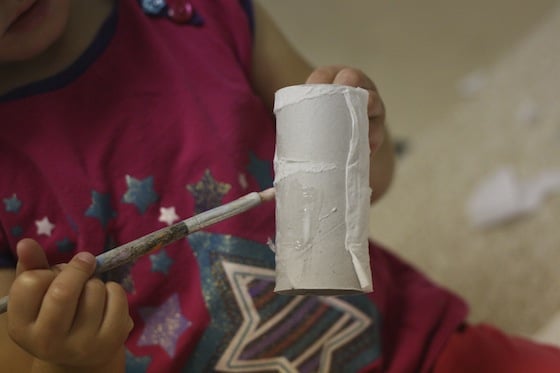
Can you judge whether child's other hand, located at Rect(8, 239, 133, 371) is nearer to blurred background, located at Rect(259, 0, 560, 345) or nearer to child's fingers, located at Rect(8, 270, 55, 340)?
child's fingers, located at Rect(8, 270, 55, 340)

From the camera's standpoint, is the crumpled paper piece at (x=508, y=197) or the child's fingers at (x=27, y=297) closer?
the child's fingers at (x=27, y=297)

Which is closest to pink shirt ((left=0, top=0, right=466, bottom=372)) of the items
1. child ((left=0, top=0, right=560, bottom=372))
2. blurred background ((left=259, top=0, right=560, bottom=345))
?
child ((left=0, top=0, right=560, bottom=372))

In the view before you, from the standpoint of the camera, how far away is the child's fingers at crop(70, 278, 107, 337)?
1.25 feet

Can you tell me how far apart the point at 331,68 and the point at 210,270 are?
180 millimetres

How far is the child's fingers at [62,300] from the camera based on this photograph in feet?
1.21

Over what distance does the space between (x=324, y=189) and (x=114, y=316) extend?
0.14m

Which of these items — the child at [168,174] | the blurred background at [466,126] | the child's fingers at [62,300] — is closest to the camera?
the child's fingers at [62,300]

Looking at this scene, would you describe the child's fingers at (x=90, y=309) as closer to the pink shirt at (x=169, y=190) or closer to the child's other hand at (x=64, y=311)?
the child's other hand at (x=64, y=311)

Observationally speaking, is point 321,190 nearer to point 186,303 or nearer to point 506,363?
point 186,303

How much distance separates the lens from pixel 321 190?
0.41 m

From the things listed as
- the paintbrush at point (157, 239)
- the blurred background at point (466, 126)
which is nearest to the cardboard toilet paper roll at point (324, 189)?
the paintbrush at point (157, 239)

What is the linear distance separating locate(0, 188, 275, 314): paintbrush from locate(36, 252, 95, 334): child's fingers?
21 mm

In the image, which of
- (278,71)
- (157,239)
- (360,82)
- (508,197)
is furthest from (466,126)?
(157,239)

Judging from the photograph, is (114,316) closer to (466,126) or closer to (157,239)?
(157,239)
